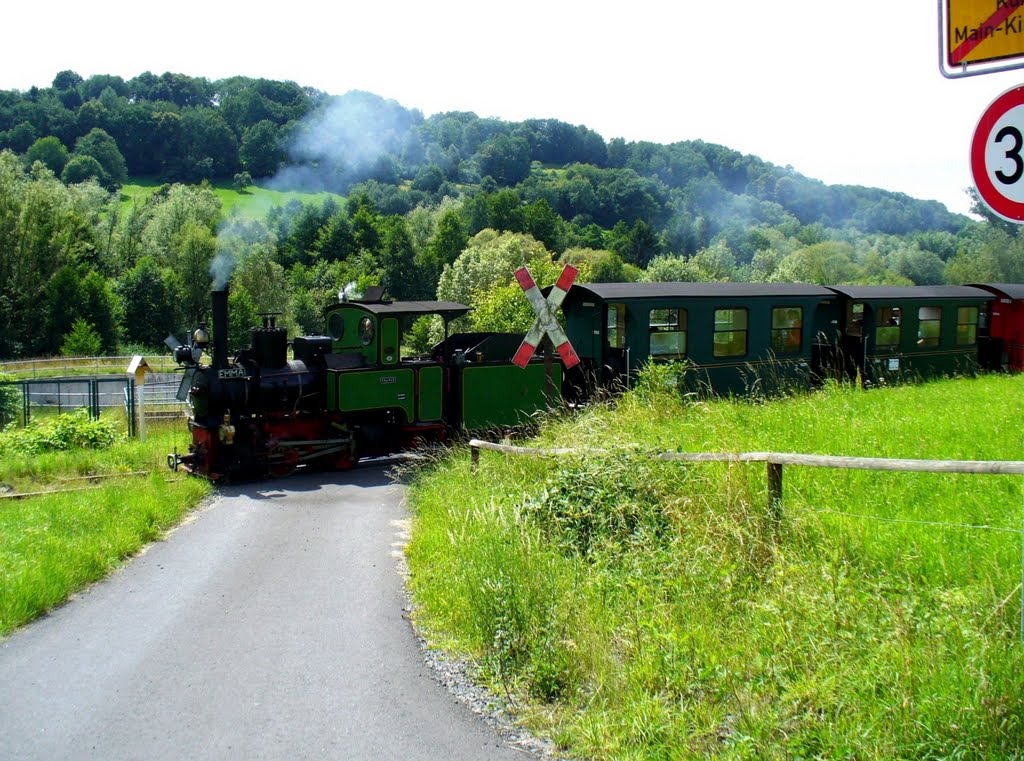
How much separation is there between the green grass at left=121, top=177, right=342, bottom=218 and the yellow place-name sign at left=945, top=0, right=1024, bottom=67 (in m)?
67.2

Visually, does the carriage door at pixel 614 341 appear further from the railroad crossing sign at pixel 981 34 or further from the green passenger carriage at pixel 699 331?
the railroad crossing sign at pixel 981 34

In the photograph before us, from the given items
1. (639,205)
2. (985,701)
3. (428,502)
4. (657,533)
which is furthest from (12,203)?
(639,205)

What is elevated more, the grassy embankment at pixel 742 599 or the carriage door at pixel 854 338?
the carriage door at pixel 854 338

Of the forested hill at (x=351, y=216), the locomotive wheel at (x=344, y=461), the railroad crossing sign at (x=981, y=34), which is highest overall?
the forested hill at (x=351, y=216)

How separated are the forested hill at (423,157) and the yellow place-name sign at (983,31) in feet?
184

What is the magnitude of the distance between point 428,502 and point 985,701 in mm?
6660

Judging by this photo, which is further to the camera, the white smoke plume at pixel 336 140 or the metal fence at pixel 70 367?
the white smoke plume at pixel 336 140

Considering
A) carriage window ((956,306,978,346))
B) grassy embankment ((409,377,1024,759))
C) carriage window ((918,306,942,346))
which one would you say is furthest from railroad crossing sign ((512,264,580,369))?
carriage window ((956,306,978,346))

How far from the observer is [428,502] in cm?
990

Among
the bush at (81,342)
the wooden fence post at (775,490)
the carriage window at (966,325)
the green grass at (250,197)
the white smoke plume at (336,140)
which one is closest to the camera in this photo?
the wooden fence post at (775,490)

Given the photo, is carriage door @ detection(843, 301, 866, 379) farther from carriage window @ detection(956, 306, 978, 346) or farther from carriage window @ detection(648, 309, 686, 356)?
carriage window @ detection(648, 309, 686, 356)

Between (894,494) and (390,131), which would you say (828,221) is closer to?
(390,131)

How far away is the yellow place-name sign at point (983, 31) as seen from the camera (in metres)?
4.20

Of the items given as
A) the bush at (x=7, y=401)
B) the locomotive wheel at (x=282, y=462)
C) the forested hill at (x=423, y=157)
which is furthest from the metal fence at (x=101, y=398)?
the forested hill at (x=423, y=157)
